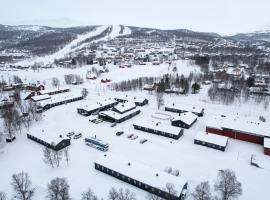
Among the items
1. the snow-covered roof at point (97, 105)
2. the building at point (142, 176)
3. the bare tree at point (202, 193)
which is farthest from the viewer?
the snow-covered roof at point (97, 105)

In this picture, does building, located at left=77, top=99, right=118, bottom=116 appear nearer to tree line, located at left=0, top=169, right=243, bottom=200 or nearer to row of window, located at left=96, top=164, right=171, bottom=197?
row of window, located at left=96, top=164, right=171, bottom=197

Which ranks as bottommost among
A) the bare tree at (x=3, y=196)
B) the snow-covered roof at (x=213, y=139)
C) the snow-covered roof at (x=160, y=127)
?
the bare tree at (x=3, y=196)

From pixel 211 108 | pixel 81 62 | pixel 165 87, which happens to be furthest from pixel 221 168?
pixel 81 62

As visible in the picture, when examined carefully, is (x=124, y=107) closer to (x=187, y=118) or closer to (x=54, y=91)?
(x=187, y=118)

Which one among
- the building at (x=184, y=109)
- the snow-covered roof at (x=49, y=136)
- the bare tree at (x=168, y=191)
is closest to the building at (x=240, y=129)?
the building at (x=184, y=109)

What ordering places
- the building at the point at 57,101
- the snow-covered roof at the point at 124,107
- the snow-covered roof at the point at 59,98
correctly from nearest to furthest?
the snow-covered roof at the point at 124,107 < the building at the point at 57,101 < the snow-covered roof at the point at 59,98

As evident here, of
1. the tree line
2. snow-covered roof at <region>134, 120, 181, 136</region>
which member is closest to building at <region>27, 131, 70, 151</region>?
the tree line

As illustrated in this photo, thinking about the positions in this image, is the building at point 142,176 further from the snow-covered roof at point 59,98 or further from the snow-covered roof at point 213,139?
the snow-covered roof at point 59,98

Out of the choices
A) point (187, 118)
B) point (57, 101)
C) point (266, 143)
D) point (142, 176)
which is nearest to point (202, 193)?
point (142, 176)
